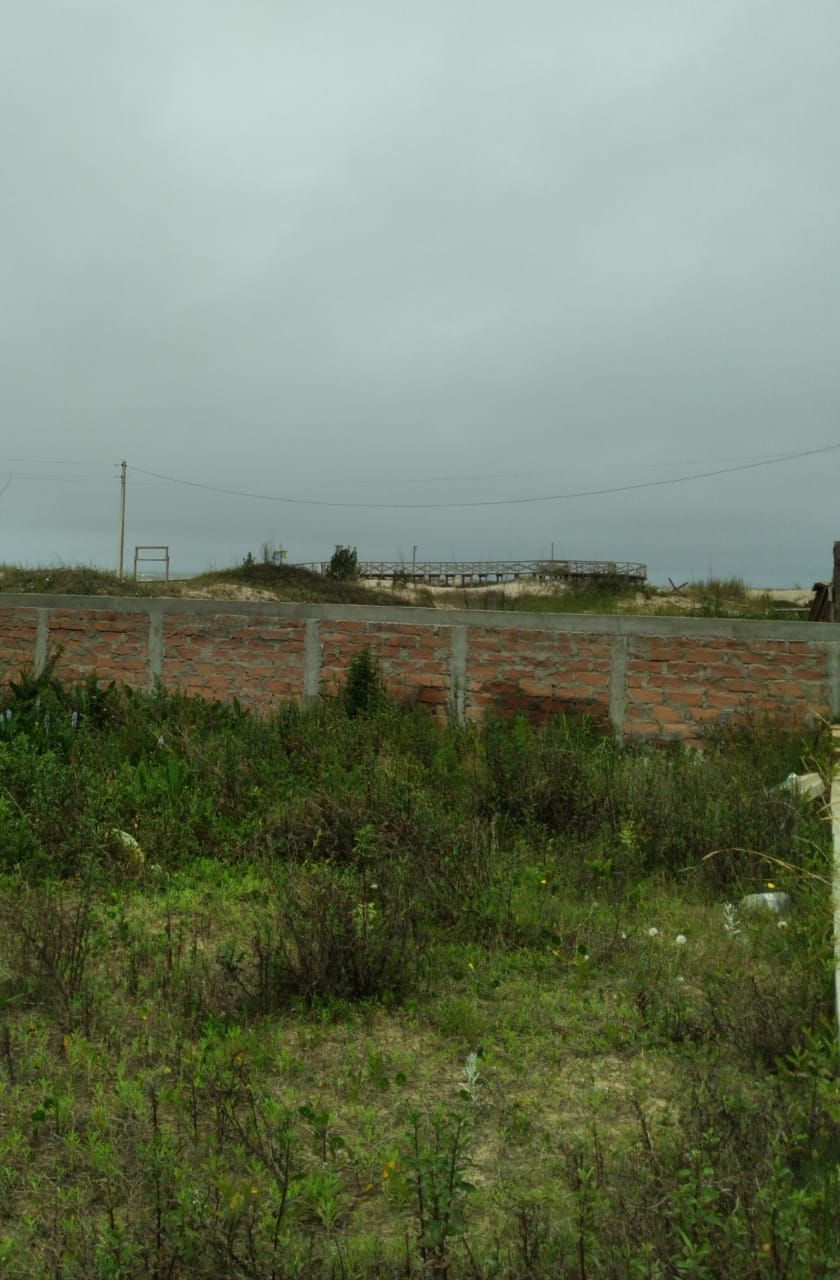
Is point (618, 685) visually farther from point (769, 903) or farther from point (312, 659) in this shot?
point (769, 903)

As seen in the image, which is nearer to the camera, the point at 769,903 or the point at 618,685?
the point at 769,903

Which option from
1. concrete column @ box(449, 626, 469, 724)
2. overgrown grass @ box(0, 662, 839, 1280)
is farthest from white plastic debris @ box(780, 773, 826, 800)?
concrete column @ box(449, 626, 469, 724)

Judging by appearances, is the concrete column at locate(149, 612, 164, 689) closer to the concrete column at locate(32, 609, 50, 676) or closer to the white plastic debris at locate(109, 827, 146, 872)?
the concrete column at locate(32, 609, 50, 676)

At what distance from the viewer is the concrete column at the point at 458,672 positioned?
984cm

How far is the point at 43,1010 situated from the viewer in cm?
426

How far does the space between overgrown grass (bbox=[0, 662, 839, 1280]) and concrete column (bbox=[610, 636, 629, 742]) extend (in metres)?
1.19

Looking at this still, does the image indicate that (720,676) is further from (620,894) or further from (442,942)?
(442,942)

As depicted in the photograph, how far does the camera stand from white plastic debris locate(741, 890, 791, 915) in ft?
17.4

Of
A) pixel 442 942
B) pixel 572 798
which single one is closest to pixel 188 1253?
pixel 442 942

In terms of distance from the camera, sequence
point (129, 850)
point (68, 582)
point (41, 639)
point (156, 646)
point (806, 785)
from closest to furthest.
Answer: point (129, 850), point (806, 785), point (156, 646), point (41, 639), point (68, 582)

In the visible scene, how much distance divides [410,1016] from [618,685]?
5.49 metres

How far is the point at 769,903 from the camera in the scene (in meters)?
5.36

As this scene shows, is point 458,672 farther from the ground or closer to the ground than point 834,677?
closer to the ground

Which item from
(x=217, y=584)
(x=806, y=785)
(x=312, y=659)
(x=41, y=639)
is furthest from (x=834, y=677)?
(x=217, y=584)
